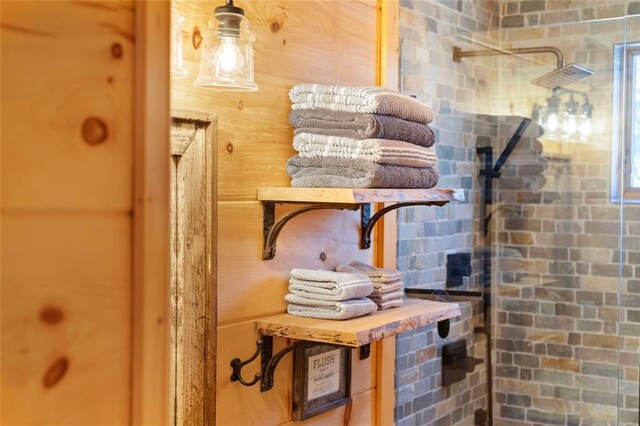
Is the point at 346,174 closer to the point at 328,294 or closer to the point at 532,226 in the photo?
the point at 328,294

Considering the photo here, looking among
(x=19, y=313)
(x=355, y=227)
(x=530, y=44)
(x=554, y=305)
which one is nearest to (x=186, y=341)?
(x=355, y=227)

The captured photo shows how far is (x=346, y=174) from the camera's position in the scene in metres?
1.85

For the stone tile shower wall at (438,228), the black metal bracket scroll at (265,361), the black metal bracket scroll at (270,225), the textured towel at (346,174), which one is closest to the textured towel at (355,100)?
the textured towel at (346,174)

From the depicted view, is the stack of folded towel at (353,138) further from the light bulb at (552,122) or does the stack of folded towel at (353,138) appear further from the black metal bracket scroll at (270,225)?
the light bulb at (552,122)

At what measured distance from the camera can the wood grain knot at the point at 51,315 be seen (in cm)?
85

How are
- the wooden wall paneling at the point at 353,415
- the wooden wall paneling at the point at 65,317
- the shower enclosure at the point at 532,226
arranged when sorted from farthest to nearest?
the shower enclosure at the point at 532,226 < the wooden wall paneling at the point at 353,415 < the wooden wall paneling at the point at 65,317

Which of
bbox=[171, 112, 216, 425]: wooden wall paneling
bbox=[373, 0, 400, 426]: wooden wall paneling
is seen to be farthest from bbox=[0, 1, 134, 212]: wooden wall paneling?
bbox=[373, 0, 400, 426]: wooden wall paneling

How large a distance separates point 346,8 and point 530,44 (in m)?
0.84

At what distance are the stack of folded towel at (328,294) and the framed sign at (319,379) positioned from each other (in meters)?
0.11

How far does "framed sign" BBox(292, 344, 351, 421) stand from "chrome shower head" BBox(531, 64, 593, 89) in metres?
1.19

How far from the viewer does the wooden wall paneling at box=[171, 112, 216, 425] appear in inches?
65.7

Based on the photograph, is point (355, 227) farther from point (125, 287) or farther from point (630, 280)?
point (125, 287)

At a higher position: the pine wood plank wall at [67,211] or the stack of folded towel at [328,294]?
the pine wood plank wall at [67,211]

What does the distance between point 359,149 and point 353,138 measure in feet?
0.11
